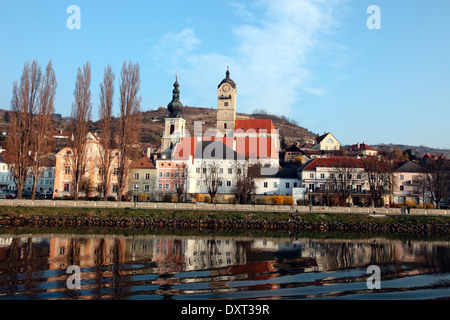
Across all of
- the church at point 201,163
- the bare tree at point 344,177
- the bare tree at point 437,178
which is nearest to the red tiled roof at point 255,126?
the church at point 201,163

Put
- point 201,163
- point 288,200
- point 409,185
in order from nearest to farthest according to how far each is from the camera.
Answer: point 288,200 < point 409,185 < point 201,163

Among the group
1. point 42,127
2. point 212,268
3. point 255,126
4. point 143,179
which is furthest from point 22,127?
point 255,126

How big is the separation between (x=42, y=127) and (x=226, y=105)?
58.5m

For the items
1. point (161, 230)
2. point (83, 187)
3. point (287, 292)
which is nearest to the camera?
point (287, 292)

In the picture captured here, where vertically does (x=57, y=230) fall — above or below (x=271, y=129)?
below

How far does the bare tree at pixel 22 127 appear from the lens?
45344 mm

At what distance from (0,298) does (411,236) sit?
39623 millimetres

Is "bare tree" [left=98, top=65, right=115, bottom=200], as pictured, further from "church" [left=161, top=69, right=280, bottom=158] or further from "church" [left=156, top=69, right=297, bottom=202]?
"church" [left=161, top=69, right=280, bottom=158]

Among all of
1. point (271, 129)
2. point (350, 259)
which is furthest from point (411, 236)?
point (271, 129)

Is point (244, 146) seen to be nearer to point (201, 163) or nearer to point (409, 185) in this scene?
point (201, 163)

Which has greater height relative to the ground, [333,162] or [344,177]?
[333,162]

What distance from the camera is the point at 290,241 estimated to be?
3484cm

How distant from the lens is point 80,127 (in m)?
47.0

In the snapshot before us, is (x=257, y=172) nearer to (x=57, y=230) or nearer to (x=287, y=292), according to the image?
(x=57, y=230)
